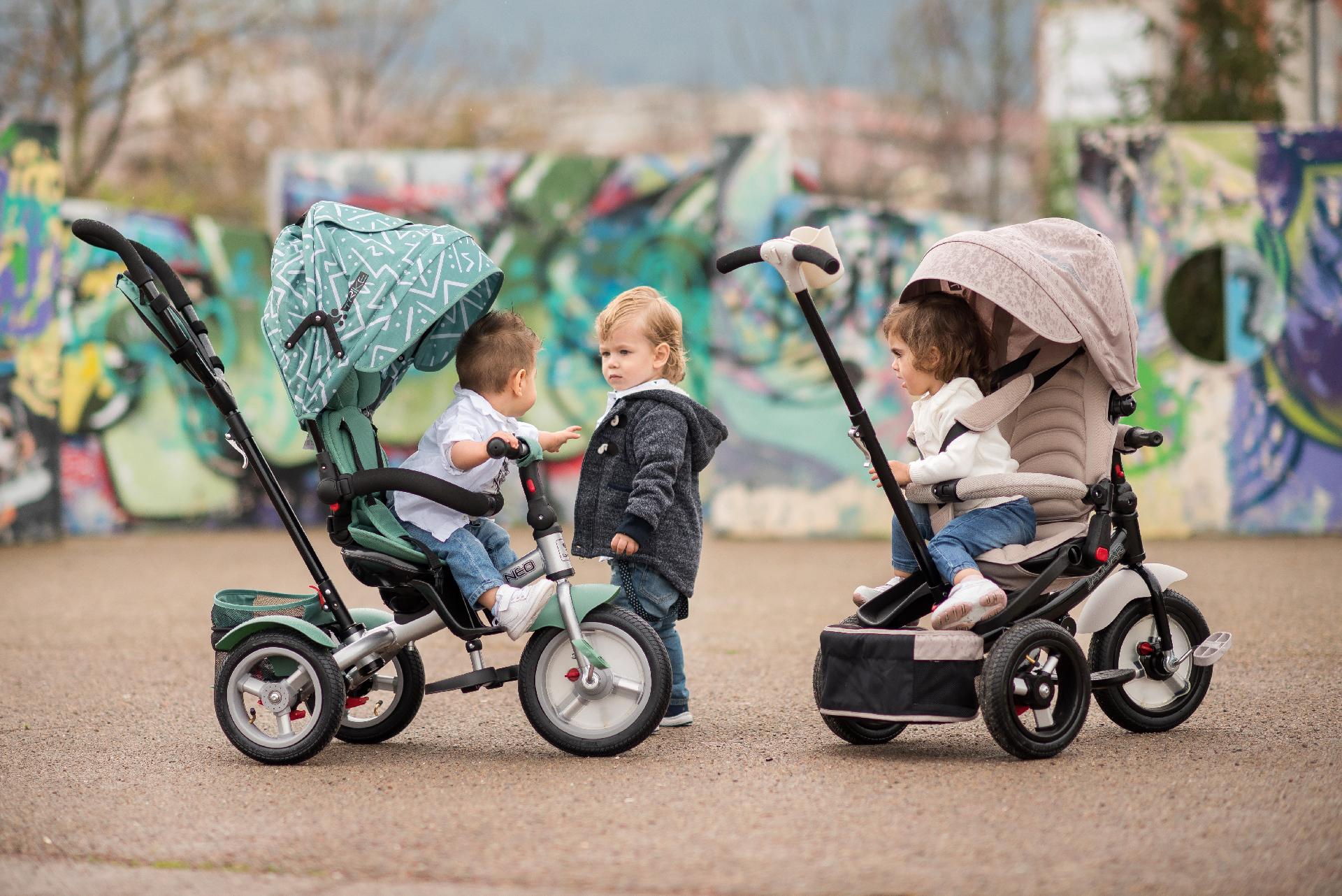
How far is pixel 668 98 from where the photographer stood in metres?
61.9

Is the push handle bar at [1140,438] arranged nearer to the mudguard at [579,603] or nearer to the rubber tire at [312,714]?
the mudguard at [579,603]

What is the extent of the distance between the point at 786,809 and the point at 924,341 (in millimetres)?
1618


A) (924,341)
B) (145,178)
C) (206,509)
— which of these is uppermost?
(145,178)

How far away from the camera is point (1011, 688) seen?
4.59 m

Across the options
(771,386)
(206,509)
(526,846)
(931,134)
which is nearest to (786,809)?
(526,846)

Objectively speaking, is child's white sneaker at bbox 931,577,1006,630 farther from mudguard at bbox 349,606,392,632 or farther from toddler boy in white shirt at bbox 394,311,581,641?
mudguard at bbox 349,606,392,632

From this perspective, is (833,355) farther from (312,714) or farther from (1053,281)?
(312,714)

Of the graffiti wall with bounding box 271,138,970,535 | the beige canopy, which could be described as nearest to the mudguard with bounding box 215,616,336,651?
the beige canopy

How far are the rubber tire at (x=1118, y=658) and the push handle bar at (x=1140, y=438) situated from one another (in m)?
0.53

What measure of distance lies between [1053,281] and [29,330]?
9275mm

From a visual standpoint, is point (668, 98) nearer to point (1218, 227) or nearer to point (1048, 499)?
point (1218, 227)

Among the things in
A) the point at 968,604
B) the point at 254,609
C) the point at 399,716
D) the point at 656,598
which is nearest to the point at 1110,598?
the point at 968,604

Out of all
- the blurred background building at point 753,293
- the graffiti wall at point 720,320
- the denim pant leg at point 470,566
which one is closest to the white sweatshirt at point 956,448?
the denim pant leg at point 470,566

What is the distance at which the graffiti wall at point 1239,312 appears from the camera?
11.4 metres
